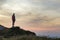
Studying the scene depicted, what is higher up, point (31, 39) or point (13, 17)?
point (13, 17)

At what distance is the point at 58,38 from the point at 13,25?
22236 mm

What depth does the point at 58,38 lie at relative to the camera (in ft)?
67.5

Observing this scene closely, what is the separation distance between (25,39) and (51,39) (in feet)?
9.80

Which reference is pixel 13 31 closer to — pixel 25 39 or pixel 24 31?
pixel 24 31

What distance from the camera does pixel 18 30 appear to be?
40938 millimetres

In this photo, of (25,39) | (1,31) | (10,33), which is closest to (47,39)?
(25,39)

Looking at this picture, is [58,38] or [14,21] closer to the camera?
[58,38]

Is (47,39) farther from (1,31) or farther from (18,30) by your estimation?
(1,31)

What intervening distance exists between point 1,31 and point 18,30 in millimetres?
5103

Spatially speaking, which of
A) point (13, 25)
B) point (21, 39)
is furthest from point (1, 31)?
point (21, 39)

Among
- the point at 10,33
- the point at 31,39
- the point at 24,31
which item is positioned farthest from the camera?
Answer: the point at 24,31

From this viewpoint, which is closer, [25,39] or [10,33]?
[25,39]

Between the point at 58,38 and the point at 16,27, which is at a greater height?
the point at 16,27

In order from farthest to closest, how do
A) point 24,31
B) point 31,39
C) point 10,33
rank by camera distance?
point 24,31 < point 10,33 < point 31,39
